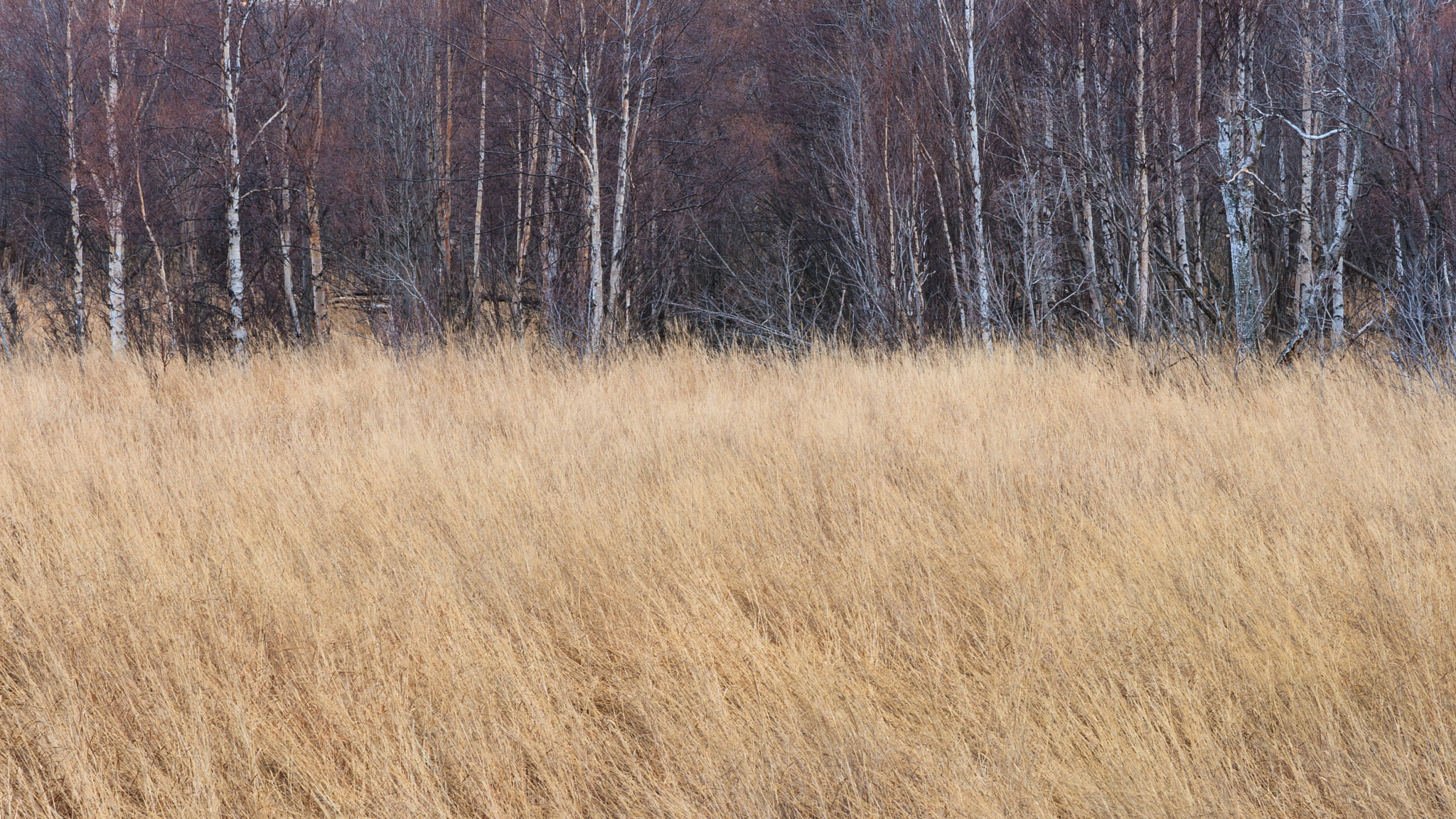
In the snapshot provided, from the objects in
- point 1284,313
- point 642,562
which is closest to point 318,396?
point 642,562

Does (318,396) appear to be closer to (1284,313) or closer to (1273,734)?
(1273,734)

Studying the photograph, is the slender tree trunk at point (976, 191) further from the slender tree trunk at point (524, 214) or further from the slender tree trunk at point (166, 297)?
the slender tree trunk at point (166, 297)

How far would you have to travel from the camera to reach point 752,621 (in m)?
3.18

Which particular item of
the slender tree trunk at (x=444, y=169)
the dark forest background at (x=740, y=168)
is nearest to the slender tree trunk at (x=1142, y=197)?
the dark forest background at (x=740, y=168)

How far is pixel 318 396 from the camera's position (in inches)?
311

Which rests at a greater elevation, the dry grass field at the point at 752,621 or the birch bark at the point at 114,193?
the birch bark at the point at 114,193

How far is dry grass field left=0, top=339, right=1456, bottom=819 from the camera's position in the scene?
2.26 m

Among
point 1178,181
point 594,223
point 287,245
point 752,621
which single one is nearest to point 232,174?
point 287,245

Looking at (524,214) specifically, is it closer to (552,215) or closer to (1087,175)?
(552,215)

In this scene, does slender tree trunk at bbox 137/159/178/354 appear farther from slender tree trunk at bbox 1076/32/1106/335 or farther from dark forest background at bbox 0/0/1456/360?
slender tree trunk at bbox 1076/32/1106/335

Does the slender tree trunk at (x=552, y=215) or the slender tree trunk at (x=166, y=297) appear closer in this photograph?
the slender tree trunk at (x=552, y=215)

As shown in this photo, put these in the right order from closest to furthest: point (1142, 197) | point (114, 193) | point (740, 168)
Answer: point (1142, 197)
point (114, 193)
point (740, 168)

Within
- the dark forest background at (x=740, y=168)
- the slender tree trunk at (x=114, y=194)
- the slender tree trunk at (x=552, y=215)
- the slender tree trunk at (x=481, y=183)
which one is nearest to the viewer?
the dark forest background at (x=740, y=168)

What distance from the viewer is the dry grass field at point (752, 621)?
226 cm
